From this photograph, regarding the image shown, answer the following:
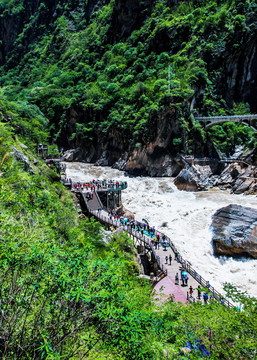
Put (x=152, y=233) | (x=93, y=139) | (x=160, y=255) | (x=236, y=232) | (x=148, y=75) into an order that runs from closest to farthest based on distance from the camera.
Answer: (x=160, y=255)
(x=236, y=232)
(x=152, y=233)
(x=148, y=75)
(x=93, y=139)

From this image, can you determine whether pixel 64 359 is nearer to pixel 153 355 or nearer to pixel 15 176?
pixel 153 355

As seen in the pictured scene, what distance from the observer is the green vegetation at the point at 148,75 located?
52.1 m

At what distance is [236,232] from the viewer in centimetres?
2003

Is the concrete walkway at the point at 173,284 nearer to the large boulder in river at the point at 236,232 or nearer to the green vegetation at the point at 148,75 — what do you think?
the large boulder in river at the point at 236,232

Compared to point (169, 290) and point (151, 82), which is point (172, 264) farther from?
point (151, 82)

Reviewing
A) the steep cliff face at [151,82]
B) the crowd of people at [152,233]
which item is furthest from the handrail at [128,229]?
the steep cliff face at [151,82]

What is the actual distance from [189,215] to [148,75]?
42278 millimetres

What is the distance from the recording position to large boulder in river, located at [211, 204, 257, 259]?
63.2ft

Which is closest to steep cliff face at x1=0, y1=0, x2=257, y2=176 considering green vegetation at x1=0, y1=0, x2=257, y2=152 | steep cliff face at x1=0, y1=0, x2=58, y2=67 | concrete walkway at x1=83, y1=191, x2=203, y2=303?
green vegetation at x1=0, y1=0, x2=257, y2=152

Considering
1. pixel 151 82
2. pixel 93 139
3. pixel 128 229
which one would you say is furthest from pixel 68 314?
pixel 151 82

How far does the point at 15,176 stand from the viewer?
12023mm

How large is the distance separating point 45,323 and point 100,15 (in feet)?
341

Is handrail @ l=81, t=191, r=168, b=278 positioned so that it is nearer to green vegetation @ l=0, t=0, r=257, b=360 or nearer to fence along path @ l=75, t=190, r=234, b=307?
fence along path @ l=75, t=190, r=234, b=307

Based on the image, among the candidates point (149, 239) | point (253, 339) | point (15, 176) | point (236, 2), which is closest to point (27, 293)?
point (253, 339)
